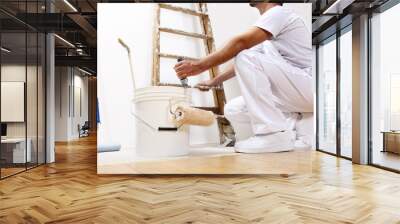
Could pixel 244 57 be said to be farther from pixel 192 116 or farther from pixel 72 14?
pixel 72 14

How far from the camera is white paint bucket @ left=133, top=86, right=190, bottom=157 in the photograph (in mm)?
4824

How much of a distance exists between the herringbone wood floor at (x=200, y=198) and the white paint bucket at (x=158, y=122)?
0.39 metres

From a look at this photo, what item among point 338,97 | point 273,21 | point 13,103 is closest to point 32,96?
point 13,103

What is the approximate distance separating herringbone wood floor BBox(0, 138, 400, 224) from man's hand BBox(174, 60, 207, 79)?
1.34 meters

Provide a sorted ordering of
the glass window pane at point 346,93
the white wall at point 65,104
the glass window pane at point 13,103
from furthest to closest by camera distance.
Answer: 1. the white wall at point 65,104
2. the glass window pane at point 346,93
3. the glass window pane at point 13,103

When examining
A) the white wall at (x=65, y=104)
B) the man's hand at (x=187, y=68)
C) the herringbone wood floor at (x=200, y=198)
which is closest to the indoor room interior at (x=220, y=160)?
the herringbone wood floor at (x=200, y=198)

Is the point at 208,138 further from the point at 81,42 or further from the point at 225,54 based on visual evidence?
the point at 81,42

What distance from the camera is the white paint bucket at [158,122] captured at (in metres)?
4.82

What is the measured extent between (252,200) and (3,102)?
3.60 m

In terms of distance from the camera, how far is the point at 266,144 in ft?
16.1

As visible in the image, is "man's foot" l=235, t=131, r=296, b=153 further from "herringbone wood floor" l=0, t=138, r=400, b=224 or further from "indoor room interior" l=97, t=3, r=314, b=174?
"herringbone wood floor" l=0, t=138, r=400, b=224

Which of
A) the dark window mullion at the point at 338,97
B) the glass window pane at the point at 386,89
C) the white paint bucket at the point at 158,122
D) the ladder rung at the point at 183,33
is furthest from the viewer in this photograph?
the dark window mullion at the point at 338,97

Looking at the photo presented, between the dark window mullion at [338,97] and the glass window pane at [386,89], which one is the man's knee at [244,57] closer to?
the glass window pane at [386,89]

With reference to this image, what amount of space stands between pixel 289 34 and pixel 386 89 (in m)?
2.07
